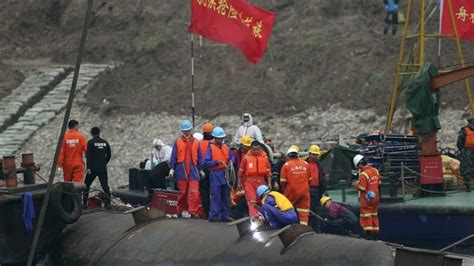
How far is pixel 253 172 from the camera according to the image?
1831cm

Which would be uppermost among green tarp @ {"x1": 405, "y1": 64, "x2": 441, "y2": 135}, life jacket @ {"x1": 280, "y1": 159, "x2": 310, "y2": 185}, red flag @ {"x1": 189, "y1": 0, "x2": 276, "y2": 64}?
red flag @ {"x1": 189, "y1": 0, "x2": 276, "y2": 64}

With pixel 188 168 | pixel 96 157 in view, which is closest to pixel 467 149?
pixel 188 168

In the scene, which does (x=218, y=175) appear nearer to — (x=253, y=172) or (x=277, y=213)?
(x=253, y=172)

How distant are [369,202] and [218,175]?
2449mm

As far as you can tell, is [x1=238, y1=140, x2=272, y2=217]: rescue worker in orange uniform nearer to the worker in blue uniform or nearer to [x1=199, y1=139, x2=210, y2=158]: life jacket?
[x1=199, y1=139, x2=210, y2=158]: life jacket

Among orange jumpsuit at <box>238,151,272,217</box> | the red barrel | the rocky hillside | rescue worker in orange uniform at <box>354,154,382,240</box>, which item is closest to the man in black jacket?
orange jumpsuit at <box>238,151,272,217</box>

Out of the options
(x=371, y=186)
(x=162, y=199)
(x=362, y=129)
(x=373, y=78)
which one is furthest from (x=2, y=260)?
(x=373, y=78)

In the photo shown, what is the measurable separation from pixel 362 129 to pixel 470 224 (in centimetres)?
1372

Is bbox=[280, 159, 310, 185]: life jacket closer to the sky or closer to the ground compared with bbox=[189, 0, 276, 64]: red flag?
closer to the ground

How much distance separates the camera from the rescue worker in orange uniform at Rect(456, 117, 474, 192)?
21.5m

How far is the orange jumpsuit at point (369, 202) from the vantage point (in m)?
18.8

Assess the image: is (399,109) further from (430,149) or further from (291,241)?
(291,241)

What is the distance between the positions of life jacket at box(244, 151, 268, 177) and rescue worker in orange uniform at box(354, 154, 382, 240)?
1.56 m

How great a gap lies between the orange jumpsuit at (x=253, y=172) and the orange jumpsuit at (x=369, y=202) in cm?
151
